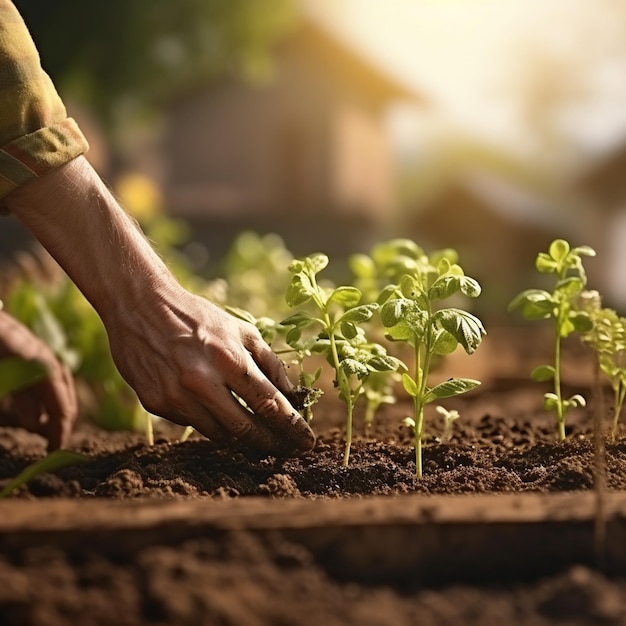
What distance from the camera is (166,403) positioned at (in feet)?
5.42

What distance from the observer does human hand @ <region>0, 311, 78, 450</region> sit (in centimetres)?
221

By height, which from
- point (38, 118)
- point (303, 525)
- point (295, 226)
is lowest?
point (303, 525)

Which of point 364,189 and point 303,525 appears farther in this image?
point 364,189

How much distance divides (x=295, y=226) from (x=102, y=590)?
49.0 feet

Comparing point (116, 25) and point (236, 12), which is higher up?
point (236, 12)

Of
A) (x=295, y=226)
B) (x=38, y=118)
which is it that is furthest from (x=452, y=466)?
(x=295, y=226)

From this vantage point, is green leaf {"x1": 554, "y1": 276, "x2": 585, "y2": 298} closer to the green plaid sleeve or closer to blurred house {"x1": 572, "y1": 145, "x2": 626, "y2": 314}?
the green plaid sleeve

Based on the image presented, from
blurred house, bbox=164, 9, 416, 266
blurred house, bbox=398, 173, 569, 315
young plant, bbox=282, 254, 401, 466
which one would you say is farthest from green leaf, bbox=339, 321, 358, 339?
blurred house, bbox=164, 9, 416, 266

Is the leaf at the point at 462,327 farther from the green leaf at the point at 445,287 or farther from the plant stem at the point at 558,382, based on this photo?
the plant stem at the point at 558,382

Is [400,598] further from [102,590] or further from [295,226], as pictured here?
[295,226]

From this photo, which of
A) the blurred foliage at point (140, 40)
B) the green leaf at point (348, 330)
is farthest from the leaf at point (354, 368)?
the blurred foliage at point (140, 40)

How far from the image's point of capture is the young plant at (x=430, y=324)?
1623mm

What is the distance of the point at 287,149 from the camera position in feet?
52.0

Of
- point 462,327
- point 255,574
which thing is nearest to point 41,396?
point 462,327
